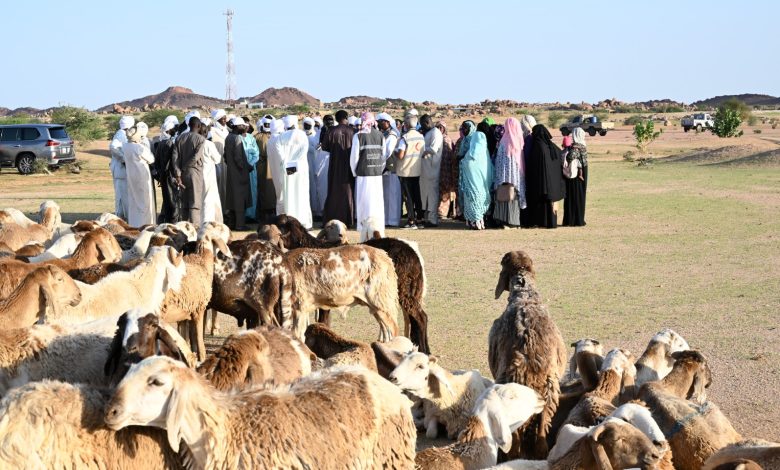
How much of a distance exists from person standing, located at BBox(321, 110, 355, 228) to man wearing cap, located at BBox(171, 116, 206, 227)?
9.99ft

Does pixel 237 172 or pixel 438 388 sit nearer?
pixel 438 388

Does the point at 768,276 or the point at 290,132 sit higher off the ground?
the point at 290,132

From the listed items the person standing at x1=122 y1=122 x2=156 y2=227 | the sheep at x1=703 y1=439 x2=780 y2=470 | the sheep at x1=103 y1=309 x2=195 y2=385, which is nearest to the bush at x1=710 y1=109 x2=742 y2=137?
the person standing at x1=122 y1=122 x2=156 y2=227

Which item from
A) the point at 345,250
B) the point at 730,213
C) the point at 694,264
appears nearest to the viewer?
the point at 345,250

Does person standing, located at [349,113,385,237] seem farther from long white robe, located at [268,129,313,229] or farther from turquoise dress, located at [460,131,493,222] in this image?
turquoise dress, located at [460,131,493,222]

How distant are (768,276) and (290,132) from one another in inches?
349

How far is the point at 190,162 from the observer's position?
650 inches

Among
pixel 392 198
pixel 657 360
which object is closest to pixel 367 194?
pixel 392 198

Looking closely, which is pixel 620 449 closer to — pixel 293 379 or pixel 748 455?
pixel 748 455

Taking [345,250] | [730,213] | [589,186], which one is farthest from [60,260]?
[589,186]

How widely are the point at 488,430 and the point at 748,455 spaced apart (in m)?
1.51

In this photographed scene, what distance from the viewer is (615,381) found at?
7047 mm

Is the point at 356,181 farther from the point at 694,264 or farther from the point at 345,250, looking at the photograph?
the point at 345,250

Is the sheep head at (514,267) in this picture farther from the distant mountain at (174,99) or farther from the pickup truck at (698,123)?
the distant mountain at (174,99)
